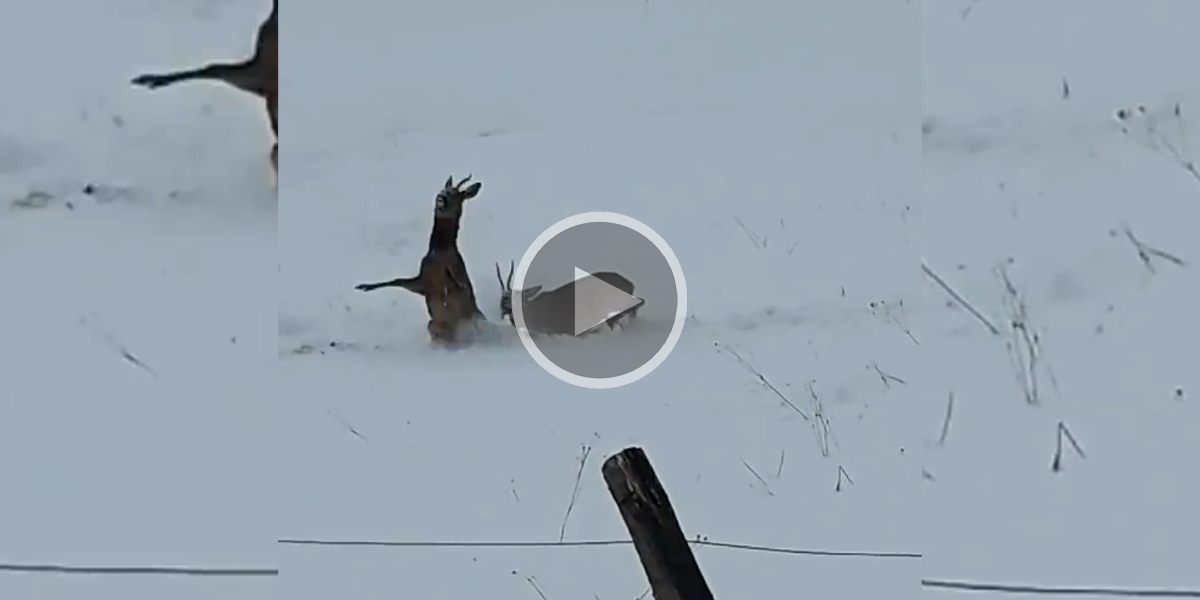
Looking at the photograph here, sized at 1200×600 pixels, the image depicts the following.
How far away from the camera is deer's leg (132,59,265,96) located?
4.01 feet

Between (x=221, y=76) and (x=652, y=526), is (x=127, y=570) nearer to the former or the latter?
(x=221, y=76)

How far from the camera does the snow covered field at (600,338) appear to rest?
1185mm

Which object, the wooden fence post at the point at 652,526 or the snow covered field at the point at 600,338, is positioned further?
the snow covered field at the point at 600,338

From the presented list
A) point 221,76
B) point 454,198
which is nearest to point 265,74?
point 221,76

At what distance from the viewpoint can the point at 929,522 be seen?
1.19 m

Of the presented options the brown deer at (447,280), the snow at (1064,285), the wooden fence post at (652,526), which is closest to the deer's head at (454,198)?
the brown deer at (447,280)

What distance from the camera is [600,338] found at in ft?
3.99

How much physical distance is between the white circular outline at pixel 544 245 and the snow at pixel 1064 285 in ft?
0.69

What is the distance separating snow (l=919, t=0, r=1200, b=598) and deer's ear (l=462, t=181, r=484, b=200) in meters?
0.38

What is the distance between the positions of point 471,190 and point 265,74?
21cm

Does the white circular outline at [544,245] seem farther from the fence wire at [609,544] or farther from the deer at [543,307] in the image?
the fence wire at [609,544]

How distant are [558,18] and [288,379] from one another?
1.29 ft

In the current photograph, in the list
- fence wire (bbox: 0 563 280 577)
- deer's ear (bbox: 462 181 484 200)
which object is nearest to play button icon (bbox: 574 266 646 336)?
deer's ear (bbox: 462 181 484 200)

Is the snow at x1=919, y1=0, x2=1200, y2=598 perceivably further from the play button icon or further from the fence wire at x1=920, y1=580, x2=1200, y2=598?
the play button icon
